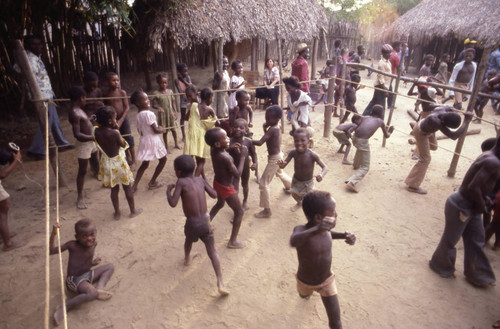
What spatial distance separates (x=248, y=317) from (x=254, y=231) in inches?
50.9

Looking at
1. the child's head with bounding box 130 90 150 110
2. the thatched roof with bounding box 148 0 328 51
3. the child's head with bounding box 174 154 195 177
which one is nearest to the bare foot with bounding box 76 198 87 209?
the child's head with bounding box 130 90 150 110

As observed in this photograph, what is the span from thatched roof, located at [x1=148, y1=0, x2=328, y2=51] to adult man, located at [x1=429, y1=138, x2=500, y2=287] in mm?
6327

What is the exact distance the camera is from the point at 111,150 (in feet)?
12.6

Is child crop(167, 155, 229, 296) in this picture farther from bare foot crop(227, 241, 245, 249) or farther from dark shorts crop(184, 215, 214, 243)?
bare foot crop(227, 241, 245, 249)

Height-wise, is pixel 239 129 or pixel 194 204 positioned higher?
pixel 239 129

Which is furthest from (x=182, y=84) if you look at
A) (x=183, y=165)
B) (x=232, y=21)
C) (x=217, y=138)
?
(x=183, y=165)

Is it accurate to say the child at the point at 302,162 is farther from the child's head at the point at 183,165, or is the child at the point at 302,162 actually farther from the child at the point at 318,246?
the child at the point at 318,246

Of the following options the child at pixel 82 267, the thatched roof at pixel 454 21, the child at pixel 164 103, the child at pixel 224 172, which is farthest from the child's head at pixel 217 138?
the thatched roof at pixel 454 21

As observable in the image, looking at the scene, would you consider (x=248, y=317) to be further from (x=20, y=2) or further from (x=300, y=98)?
(x=20, y=2)

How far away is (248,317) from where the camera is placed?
9.01ft

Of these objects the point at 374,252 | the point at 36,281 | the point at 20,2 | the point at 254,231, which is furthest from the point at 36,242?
the point at 20,2

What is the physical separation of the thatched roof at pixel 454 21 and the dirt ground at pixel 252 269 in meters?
9.37

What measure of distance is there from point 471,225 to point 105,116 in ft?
13.4

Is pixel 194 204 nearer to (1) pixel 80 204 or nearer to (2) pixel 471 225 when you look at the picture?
(1) pixel 80 204
